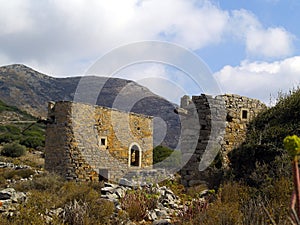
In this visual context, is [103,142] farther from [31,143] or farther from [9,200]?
[31,143]

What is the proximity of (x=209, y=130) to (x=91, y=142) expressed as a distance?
26.4ft

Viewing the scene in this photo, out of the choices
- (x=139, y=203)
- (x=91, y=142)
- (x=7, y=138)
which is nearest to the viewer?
(x=139, y=203)

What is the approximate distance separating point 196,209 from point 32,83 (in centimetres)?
7182

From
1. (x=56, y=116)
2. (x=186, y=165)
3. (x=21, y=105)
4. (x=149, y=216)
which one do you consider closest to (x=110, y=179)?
(x=56, y=116)

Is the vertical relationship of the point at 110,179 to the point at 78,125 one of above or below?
below

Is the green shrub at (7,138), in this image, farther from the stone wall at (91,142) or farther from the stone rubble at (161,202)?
the stone rubble at (161,202)

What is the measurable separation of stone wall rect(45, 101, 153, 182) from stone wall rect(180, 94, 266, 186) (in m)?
6.86

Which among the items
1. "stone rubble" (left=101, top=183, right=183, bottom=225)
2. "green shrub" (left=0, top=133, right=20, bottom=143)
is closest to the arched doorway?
"stone rubble" (left=101, top=183, right=183, bottom=225)

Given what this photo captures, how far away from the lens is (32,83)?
7475cm

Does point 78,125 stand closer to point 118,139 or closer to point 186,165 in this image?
point 118,139

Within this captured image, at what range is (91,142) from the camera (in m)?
17.5

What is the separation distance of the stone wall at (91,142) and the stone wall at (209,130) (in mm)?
6861

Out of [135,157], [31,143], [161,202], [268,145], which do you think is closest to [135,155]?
[135,157]

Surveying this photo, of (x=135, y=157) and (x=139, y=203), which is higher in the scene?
(x=135, y=157)
